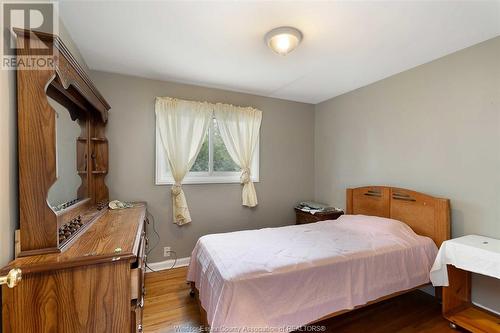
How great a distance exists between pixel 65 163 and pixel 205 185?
1721mm

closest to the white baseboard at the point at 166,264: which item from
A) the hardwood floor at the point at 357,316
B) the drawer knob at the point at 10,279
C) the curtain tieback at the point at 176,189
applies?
the hardwood floor at the point at 357,316

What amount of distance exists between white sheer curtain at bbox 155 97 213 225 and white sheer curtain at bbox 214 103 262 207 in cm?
34

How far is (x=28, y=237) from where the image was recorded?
3.51 feet

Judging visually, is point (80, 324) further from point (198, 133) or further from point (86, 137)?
point (198, 133)

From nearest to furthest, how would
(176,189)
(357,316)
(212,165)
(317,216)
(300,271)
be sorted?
1. (300,271)
2. (357,316)
3. (176,189)
4. (317,216)
5. (212,165)

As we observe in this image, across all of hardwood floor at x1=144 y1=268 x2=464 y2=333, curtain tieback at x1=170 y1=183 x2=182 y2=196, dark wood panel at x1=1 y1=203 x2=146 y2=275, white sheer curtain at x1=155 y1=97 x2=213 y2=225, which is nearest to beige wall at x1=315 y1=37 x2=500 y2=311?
hardwood floor at x1=144 y1=268 x2=464 y2=333

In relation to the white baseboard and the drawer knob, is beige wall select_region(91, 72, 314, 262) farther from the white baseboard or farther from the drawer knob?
the drawer knob

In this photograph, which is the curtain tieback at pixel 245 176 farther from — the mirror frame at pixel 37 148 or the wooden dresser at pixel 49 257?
the mirror frame at pixel 37 148

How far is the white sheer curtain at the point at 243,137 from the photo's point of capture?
3.23m

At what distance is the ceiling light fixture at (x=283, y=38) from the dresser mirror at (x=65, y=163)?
5.26ft

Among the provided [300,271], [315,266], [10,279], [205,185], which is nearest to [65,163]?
[10,279]

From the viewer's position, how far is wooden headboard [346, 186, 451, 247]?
2172 millimetres

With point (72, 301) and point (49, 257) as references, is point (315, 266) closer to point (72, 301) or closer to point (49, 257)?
point (72, 301)

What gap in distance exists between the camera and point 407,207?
2.48 meters
